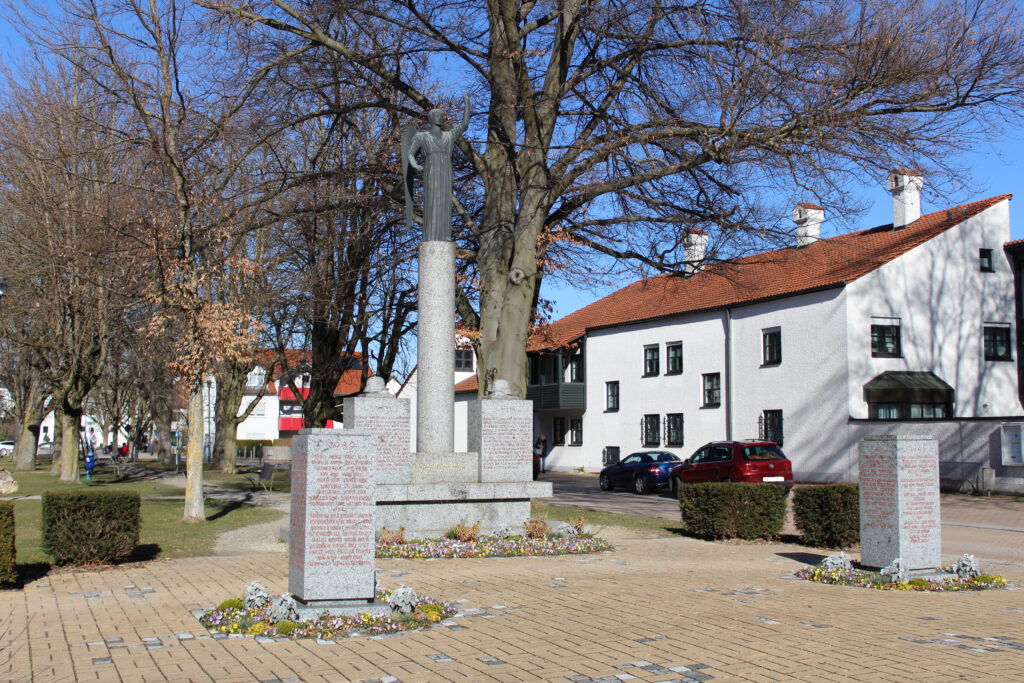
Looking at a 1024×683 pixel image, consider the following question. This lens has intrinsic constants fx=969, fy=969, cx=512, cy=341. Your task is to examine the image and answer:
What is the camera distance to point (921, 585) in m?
10.7

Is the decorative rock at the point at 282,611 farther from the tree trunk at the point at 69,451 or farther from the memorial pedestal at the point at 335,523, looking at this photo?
the tree trunk at the point at 69,451

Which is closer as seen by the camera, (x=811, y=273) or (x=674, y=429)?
(x=811, y=273)

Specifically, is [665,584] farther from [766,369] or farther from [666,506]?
[766,369]

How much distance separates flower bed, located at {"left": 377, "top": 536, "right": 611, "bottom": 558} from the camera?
1314 cm

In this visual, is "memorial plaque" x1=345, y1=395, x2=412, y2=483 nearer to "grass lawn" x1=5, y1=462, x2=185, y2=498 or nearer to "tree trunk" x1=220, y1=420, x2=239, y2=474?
"grass lawn" x1=5, y1=462, x2=185, y2=498

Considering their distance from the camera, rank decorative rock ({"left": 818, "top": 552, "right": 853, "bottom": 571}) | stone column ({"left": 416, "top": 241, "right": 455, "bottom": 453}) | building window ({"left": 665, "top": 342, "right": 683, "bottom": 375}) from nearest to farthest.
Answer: decorative rock ({"left": 818, "top": 552, "right": 853, "bottom": 571}) → stone column ({"left": 416, "top": 241, "right": 455, "bottom": 453}) → building window ({"left": 665, "top": 342, "right": 683, "bottom": 375})

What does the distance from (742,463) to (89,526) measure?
18.5 metres

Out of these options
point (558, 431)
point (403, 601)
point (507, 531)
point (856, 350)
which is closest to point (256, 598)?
point (403, 601)

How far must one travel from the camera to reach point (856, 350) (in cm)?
3203

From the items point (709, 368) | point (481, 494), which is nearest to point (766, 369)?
point (709, 368)

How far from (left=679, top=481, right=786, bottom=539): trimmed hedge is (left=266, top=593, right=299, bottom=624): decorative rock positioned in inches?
367

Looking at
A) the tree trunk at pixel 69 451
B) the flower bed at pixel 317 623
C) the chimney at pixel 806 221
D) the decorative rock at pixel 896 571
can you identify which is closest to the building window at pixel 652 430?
the chimney at pixel 806 221

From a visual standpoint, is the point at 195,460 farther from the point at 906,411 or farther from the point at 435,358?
the point at 906,411

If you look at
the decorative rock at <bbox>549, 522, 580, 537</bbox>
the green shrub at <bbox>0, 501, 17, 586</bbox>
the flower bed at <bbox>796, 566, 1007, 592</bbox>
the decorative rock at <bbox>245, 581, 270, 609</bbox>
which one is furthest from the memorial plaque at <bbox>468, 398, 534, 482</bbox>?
the green shrub at <bbox>0, 501, 17, 586</bbox>
